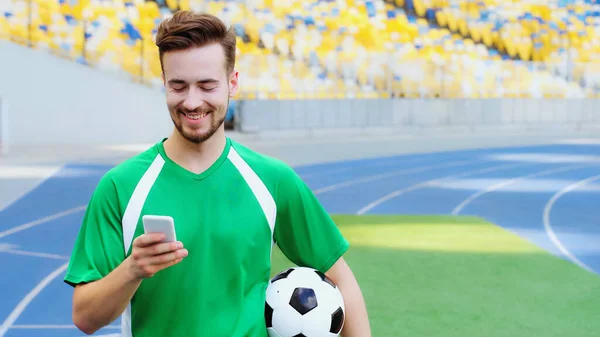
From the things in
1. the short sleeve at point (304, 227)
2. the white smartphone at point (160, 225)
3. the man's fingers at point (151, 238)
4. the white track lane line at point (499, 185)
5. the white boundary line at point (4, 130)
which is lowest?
the white track lane line at point (499, 185)

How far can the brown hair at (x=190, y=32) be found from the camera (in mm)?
2629

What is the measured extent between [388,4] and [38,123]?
52.5 feet

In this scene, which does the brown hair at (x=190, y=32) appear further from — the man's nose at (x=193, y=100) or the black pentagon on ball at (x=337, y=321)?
the black pentagon on ball at (x=337, y=321)

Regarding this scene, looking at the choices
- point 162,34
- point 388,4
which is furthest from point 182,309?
point 388,4

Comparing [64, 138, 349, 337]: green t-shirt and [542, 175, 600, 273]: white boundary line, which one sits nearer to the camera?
[64, 138, 349, 337]: green t-shirt

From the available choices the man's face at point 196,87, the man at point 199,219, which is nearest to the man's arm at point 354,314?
the man at point 199,219

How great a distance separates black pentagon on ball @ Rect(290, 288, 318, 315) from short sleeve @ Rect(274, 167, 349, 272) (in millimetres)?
350

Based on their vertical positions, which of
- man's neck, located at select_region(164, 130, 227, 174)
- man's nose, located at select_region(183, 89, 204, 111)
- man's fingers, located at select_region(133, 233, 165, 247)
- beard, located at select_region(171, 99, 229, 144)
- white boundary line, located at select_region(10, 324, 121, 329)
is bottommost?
white boundary line, located at select_region(10, 324, 121, 329)

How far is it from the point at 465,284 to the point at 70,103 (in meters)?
16.6

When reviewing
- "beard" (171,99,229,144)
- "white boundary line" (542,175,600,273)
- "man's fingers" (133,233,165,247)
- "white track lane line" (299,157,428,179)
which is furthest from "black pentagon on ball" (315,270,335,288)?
"white track lane line" (299,157,428,179)

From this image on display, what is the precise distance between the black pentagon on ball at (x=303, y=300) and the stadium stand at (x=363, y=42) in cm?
2044

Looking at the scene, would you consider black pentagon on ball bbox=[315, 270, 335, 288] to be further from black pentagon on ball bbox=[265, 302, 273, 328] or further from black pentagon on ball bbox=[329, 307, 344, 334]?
black pentagon on ball bbox=[265, 302, 273, 328]

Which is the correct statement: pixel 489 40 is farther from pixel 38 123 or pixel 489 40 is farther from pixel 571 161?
pixel 38 123

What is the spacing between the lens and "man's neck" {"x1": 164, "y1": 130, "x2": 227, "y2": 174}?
285cm
